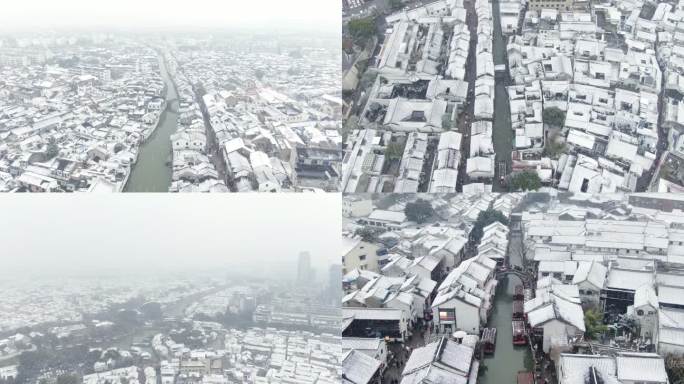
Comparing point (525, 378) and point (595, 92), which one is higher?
point (595, 92)

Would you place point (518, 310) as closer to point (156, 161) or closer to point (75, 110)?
point (156, 161)

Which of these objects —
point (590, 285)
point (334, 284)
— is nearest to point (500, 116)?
point (590, 285)

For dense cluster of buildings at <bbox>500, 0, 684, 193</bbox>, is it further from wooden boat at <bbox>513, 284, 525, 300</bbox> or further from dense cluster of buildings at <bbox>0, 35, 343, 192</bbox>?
dense cluster of buildings at <bbox>0, 35, 343, 192</bbox>

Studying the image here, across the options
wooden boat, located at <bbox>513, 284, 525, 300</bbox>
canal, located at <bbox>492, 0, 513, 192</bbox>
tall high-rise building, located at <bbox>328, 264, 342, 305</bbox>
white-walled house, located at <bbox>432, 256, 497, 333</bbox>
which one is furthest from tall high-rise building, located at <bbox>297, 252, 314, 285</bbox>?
canal, located at <bbox>492, 0, 513, 192</bbox>

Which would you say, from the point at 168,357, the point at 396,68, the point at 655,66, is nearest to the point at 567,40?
the point at 655,66

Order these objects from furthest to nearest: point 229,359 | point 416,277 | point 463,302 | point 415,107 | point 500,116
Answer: point 415,107 → point 500,116 → point 416,277 → point 463,302 → point 229,359

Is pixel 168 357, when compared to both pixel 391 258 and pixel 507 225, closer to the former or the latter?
pixel 391 258
